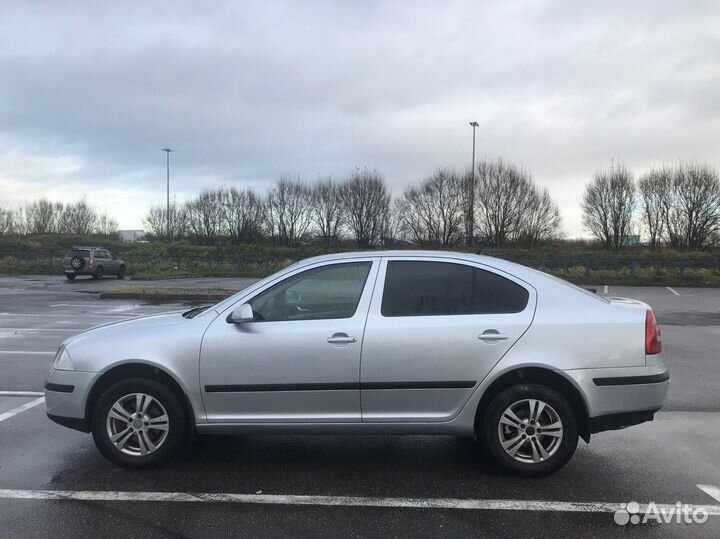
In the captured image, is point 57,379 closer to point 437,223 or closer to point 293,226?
point 437,223

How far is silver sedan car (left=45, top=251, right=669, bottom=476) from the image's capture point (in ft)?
13.3

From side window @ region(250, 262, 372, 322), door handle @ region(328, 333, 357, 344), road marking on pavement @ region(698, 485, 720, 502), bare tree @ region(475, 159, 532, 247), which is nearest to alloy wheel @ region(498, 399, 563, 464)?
road marking on pavement @ region(698, 485, 720, 502)

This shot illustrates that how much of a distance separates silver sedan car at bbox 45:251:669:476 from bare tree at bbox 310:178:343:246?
147ft

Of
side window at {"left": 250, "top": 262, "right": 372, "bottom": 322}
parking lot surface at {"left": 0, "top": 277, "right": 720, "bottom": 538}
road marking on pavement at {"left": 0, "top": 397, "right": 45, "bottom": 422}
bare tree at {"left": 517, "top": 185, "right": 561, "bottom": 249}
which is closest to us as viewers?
parking lot surface at {"left": 0, "top": 277, "right": 720, "bottom": 538}

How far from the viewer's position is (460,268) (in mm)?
4379

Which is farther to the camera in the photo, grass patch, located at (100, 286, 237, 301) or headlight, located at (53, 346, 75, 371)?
grass patch, located at (100, 286, 237, 301)

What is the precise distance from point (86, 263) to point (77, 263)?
42cm

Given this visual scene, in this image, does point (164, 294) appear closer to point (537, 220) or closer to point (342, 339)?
point (342, 339)

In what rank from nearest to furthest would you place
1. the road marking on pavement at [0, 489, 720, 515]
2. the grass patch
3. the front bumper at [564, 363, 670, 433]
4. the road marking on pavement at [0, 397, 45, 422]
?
the road marking on pavement at [0, 489, 720, 515] < the front bumper at [564, 363, 670, 433] < the road marking on pavement at [0, 397, 45, 422] < the grass patch

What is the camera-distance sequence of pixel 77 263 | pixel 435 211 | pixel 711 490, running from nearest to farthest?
pixel 711 490 < pixel 77 263 < pixel 435 211

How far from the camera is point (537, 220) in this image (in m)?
43.6

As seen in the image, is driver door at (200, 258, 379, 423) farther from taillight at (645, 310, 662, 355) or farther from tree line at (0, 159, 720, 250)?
tree line at (0, 159, 720, 250)

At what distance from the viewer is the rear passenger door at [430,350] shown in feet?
13.3

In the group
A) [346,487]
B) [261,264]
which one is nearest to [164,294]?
[346,487]
